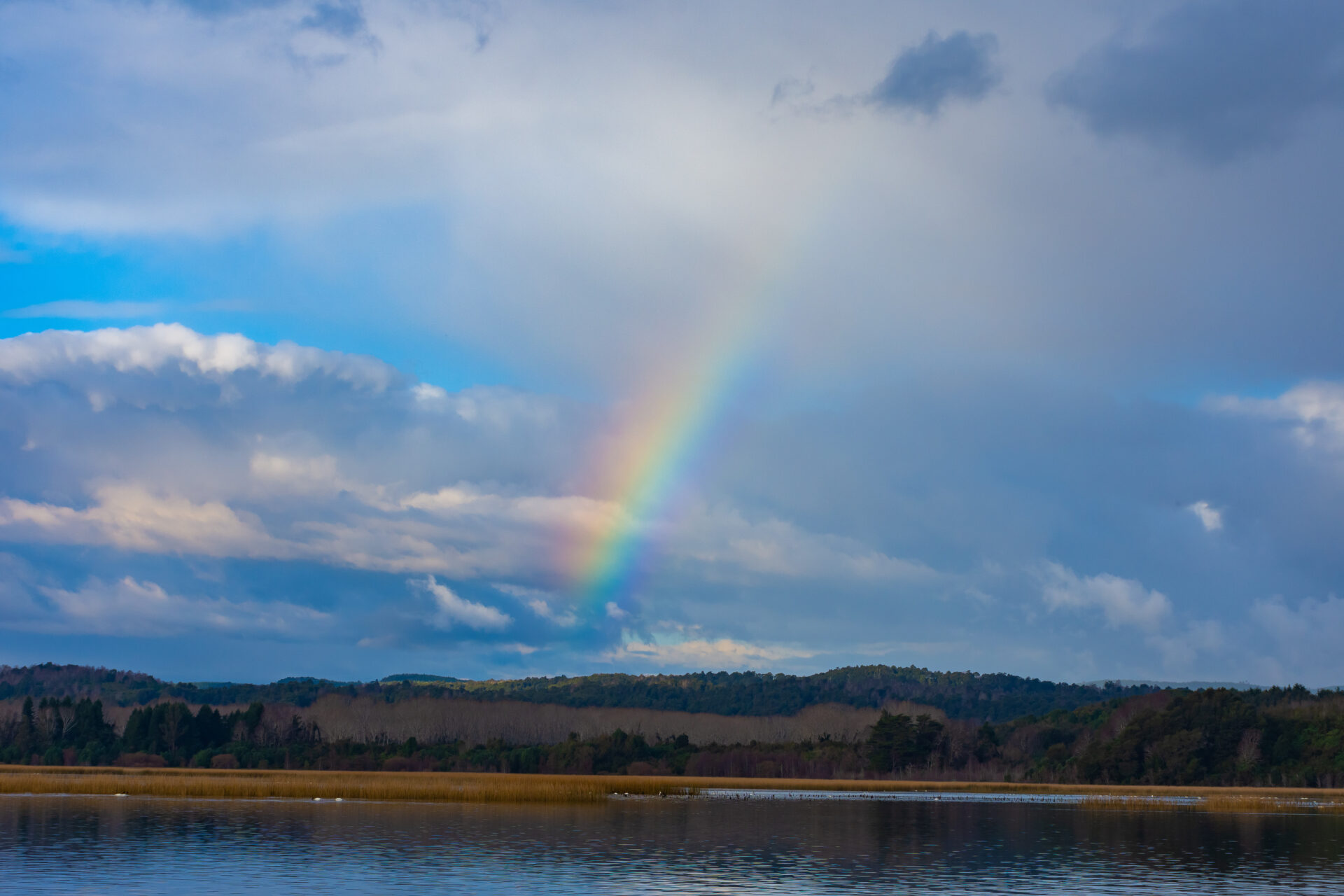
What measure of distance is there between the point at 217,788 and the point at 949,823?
72.1m

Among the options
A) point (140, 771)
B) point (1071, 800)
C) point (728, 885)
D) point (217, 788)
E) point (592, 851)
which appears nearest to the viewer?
point (728, 885)

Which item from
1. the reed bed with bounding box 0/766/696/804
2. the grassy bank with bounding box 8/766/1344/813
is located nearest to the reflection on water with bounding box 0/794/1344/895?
the reed bed with bounding box 0/766/696/804

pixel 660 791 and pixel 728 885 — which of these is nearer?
pixel 728 885

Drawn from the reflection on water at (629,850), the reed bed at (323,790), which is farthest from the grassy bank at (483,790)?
the reflection on water at (629,850)

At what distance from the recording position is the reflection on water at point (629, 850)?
55844 millimetres

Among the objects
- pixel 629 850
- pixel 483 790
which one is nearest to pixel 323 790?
pixel 483 790

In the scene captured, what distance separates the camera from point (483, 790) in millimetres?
124000

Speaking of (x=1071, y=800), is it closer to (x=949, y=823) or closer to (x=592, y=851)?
(x=949, y=823)

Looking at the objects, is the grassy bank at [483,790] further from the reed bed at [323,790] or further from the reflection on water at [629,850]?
the reflection on water at [629,850]

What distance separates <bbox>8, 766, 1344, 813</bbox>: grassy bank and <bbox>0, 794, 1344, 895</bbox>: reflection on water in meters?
14.0

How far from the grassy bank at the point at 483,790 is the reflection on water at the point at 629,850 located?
46.0 ft

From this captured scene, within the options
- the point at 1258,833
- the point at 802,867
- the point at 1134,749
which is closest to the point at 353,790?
the point at 802,867

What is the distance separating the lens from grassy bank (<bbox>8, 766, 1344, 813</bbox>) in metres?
122

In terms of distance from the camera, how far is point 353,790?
414 feet
